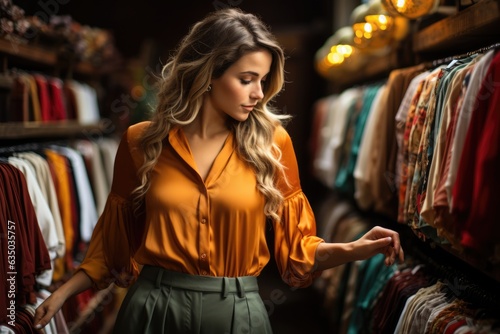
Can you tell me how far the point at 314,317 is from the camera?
641cm

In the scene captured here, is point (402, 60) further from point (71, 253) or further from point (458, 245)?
point (71, 253)

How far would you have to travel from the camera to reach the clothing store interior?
88.7 inches

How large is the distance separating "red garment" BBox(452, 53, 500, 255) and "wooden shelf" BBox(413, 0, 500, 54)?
42cm

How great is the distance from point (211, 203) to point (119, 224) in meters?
0.43

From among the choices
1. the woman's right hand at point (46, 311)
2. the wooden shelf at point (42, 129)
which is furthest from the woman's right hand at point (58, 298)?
the wooden shelf at point (42, 129)

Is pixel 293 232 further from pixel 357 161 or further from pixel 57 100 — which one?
pixel 57 100

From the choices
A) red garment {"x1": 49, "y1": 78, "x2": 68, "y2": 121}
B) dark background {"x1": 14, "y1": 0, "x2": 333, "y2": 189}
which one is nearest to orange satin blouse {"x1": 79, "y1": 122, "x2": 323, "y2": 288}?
red garment {"x1": 49, "y1": 78, "x2": 68, "y2": 121}

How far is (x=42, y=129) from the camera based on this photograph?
13.6 ft

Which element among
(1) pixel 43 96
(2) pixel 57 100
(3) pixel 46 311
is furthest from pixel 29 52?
(3) pixel 46 311

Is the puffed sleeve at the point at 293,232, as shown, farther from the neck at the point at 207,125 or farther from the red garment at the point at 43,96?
the red garment at the point at 43,96

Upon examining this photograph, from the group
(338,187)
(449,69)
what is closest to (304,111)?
(338,187)

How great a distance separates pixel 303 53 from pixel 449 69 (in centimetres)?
581

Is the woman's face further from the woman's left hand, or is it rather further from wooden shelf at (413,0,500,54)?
wooden shelf at (413,0,500,54)

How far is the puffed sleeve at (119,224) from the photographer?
8.23 ft
